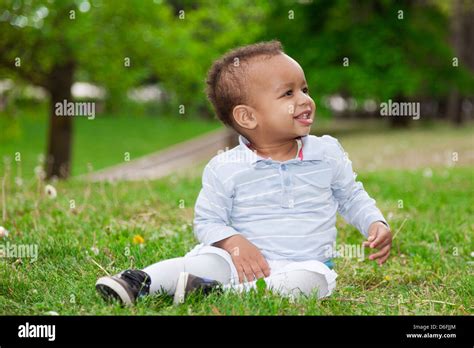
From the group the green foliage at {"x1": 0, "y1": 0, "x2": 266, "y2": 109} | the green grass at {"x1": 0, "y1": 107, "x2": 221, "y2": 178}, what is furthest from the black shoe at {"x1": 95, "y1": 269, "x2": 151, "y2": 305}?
the green grass at {"x1": 0, "y1": 107, "x2": 221, "y2": 178}

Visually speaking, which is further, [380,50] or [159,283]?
[380,50]

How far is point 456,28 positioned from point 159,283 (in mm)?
30365

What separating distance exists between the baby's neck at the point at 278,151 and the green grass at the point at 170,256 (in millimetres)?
823

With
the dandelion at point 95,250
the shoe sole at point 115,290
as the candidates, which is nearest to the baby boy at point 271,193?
the shoe sole at point 115,290

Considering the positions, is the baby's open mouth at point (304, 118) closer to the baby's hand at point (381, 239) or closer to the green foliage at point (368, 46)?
the baby's hand at point (381, 239)

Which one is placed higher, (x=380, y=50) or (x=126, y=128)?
(x=380, y=50)

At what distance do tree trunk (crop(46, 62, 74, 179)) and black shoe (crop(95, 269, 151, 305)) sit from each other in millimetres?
10754

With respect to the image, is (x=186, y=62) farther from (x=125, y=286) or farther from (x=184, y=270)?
(x=125, y=286)

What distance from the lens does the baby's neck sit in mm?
3969

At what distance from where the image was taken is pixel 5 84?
48.8ft

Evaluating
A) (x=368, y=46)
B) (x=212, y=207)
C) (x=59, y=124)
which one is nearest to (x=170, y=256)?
(x=212, y=207)

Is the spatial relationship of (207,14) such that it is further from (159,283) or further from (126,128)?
(126,128)

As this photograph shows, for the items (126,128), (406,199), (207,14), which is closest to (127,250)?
(406,199)

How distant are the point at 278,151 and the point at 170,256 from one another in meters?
1.00
